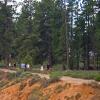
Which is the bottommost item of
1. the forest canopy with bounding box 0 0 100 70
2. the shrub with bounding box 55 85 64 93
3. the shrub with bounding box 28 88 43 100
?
the shrub with bounding box 28 88 43 100

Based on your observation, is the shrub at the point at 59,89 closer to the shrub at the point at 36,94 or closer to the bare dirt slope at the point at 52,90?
the bare dirt slope at the point at 52,90

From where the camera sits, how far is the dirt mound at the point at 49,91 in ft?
84.5

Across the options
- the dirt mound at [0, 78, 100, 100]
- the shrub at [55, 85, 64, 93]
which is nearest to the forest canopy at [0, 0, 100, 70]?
the dirt mound at [0, 78, 100, 100]

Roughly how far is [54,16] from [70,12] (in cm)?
328

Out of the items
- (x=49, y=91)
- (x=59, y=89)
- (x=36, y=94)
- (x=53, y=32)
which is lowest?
(x=36, y=94)

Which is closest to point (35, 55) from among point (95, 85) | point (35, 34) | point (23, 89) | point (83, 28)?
point (35, 34)

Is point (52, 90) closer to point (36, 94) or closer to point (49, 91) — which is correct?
point (49, 91)

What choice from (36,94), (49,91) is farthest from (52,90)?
(36,94)

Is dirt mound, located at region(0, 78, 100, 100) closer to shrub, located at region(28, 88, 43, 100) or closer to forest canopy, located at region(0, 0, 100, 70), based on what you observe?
shrub, located at region(28, 88, 43, 100)

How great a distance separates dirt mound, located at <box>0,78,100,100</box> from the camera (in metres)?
25.8

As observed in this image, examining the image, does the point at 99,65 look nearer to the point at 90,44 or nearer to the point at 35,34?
the point at 90,44

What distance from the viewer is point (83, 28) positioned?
72875 mm

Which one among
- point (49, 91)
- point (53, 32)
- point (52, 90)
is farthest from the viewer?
point (53, 32)

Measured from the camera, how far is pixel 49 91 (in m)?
30.6
